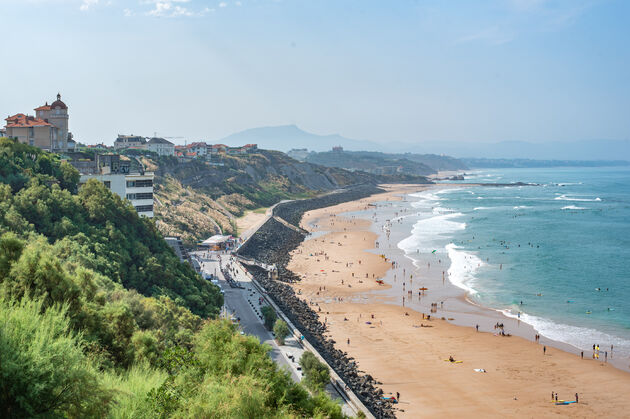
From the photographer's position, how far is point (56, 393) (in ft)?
26.3

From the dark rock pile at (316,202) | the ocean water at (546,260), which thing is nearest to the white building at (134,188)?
the ocean water at (546,260)

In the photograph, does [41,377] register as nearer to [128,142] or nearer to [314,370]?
[314,370]

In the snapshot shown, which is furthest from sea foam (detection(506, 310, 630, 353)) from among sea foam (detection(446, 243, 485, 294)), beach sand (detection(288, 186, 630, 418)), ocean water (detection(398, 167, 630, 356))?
sea foam (detection(446, 243, 485, 294))

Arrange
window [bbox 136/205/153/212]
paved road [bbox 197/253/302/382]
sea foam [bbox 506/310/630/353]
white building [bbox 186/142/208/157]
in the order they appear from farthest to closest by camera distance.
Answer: white building [bbox 186/142/208/157] < window [bbox 136/205/153/212] < sea foam [bbox 506/310/630/353] < paved road [bbox 197/253/302/382]

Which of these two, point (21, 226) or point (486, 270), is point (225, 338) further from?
point (486, 270)

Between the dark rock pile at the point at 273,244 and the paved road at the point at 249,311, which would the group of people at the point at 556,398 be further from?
the dark rock pile at the point at 273,244

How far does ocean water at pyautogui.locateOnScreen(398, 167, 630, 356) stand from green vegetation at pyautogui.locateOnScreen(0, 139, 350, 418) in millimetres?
25114

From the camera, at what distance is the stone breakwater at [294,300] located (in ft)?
79.0

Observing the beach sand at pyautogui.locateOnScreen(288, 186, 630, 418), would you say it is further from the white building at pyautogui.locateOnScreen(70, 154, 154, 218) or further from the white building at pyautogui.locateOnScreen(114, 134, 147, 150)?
the white building at pyautogui.locateOnScreen(114, 134, 147, 150)

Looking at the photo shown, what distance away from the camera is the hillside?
65.0 m

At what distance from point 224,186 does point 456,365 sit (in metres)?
79.5

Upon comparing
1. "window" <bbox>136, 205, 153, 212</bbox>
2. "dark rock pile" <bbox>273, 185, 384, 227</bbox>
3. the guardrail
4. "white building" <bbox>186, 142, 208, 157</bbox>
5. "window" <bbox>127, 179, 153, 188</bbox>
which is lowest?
the guardrail

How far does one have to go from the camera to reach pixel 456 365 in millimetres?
28500

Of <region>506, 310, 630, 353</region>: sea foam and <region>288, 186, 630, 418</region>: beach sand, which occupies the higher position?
<region>506, 310, 630, 353</region>: sea foam
